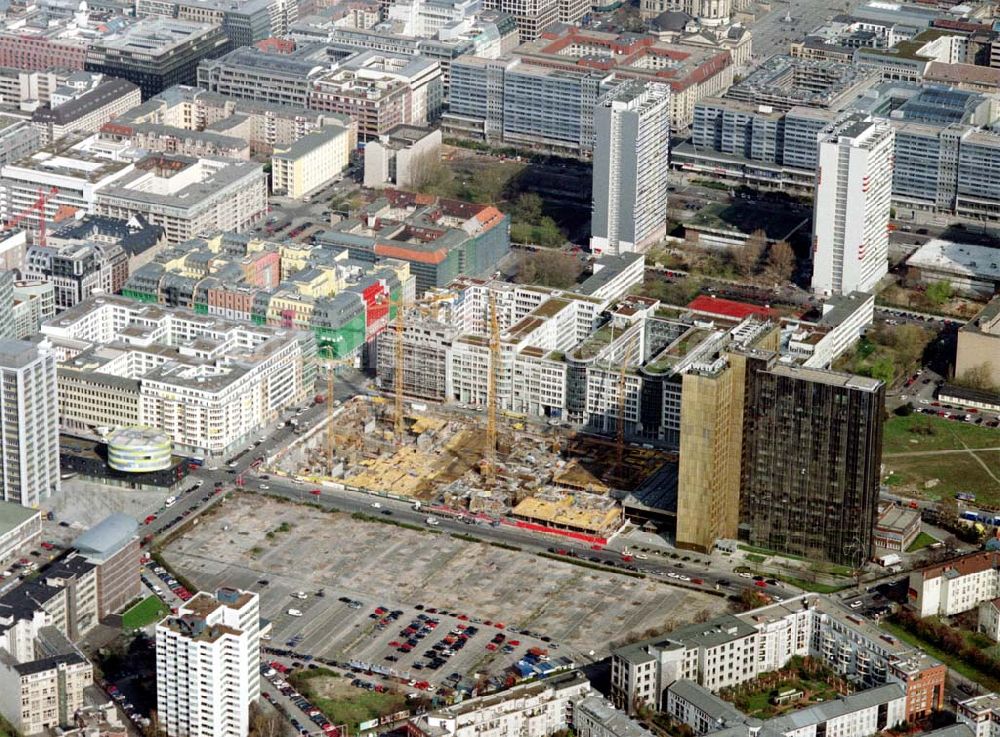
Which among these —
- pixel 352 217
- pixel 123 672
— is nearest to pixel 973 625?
pixel 123 672

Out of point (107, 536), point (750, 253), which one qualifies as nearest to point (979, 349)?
point (750, 253)

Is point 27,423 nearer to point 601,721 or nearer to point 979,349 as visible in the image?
point 601,721

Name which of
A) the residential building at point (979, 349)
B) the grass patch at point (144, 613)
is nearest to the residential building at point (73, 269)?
the grass patch at point (144, 613)

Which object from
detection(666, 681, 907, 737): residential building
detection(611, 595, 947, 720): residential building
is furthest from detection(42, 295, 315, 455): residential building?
detection(666, 681, 907, 737): residential building

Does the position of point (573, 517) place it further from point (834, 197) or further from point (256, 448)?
point (834, 197)

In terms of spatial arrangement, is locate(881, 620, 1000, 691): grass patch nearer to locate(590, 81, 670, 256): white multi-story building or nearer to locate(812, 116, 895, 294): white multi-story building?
locate(812, 116, 895, 294): white multi-story building

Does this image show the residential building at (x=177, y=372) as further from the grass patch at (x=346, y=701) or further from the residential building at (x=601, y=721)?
the residential building at (x=601, y=721)
